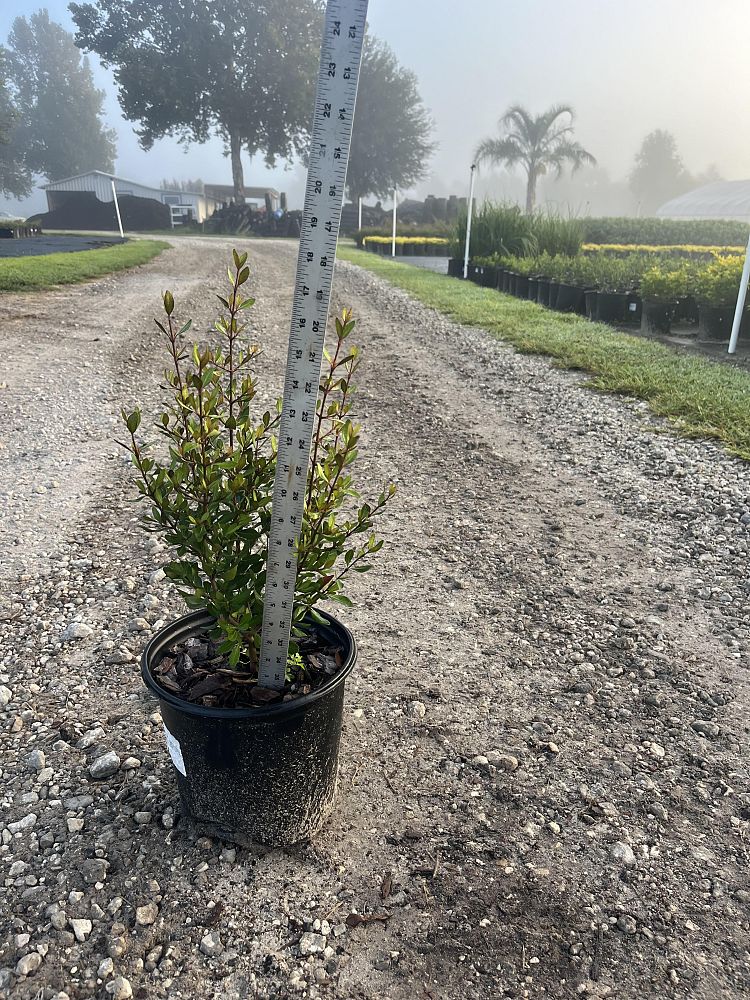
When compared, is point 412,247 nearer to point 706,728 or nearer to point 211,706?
point 706,728

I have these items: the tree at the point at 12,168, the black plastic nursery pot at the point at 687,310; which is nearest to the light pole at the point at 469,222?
the black plastic nursery pot at the point at 687,310

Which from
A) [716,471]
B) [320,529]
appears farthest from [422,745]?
[716,471]

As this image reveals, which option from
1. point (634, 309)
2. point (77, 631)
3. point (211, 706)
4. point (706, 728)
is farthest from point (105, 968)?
point (634, 309)

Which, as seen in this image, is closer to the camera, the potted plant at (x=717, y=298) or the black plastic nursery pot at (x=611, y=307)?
the potted plant at (x=717, y=298)

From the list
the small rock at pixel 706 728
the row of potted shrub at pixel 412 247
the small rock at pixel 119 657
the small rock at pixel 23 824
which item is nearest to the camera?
the small rock at pixel 23 824

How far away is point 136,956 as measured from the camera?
72.2 inches

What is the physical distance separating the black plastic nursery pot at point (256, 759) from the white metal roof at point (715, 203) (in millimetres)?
35546

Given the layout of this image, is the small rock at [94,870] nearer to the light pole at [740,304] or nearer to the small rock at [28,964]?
the small rock at [28,964]

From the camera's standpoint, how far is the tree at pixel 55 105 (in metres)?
87.6

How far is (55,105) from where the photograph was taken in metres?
93.9

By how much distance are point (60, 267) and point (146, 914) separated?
1601 centimetres

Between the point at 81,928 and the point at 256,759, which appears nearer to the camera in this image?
the point at 81,928

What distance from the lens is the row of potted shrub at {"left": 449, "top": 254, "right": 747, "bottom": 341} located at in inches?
405

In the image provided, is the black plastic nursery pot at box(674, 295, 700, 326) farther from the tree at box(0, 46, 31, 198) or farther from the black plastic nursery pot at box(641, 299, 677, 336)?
the tree at box(0, 46, 31, 198)
